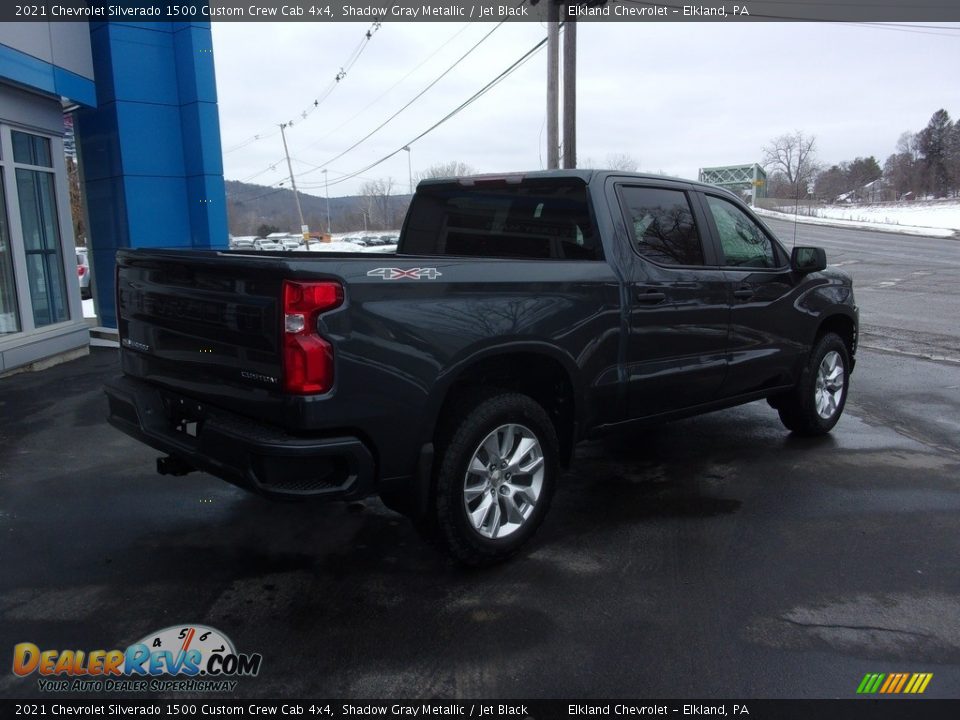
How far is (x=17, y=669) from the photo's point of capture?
9.36 feet

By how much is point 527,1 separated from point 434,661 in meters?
15.6

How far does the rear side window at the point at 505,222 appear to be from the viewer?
171 inches

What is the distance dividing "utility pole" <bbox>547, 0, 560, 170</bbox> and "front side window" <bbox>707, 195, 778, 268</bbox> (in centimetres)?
948

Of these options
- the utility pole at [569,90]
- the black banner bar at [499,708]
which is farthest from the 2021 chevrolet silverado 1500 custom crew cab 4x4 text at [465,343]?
the utility pole at [569,90]

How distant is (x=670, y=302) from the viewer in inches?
175

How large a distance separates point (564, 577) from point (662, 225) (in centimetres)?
228

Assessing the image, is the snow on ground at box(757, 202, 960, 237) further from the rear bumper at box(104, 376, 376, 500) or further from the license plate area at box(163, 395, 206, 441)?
the rear bumper at box(104, 376, 376, 500)

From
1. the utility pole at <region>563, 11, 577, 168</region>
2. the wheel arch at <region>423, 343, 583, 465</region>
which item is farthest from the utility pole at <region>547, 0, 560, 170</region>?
the wheel arch at <region>423, 343, 583, 465</region>

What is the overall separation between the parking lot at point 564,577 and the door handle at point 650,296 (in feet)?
4.23

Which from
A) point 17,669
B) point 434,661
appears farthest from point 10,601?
point 434,661

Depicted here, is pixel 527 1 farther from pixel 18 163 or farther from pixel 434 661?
pixel 434 661

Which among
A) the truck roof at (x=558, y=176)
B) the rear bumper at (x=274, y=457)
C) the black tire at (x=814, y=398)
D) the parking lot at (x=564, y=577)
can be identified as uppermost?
the truck roof at (x=558, y=176)

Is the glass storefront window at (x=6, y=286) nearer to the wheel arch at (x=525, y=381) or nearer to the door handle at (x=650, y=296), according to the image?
→ the wheel arch at (x=525, y=381)

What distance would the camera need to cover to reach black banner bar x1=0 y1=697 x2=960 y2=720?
2.61 m
